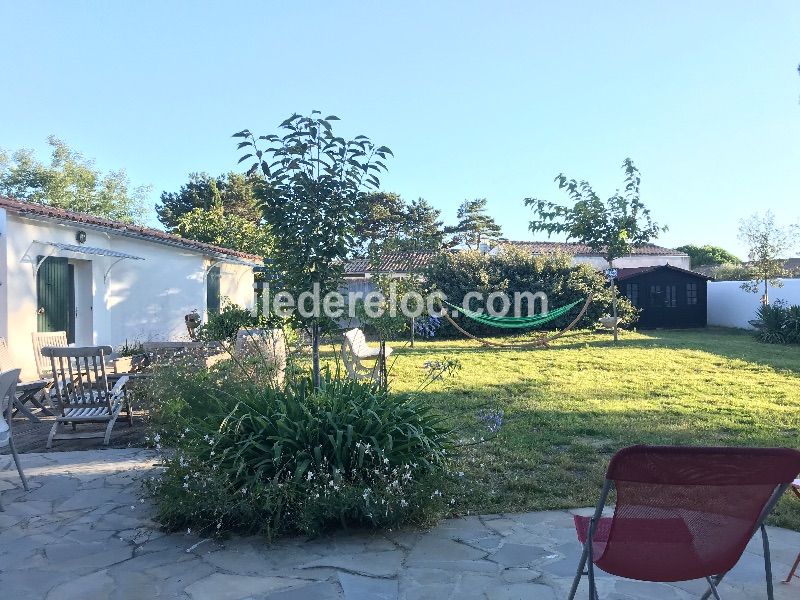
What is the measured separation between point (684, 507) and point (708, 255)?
47.9m

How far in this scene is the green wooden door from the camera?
8852mm

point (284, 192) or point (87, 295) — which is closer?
point (284, 192)

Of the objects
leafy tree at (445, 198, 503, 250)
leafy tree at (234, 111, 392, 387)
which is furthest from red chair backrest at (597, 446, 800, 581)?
leafy tree at (445, 198, 503, 250)

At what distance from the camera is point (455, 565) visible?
9.41 feet

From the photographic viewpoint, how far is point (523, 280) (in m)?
17.8

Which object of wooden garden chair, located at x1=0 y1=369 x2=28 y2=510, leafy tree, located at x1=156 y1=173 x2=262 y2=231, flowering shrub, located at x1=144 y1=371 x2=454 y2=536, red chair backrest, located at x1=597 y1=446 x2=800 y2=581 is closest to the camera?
red chair backrest, located at x1=597 y1=446 x2=800 y2=581

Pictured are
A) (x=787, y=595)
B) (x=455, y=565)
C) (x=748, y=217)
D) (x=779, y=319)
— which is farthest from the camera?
(x=748, y=217)

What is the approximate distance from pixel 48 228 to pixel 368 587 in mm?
8475

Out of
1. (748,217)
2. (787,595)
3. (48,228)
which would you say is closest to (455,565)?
(787,595)

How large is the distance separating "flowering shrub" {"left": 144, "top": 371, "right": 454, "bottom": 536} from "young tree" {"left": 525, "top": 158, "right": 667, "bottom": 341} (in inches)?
481

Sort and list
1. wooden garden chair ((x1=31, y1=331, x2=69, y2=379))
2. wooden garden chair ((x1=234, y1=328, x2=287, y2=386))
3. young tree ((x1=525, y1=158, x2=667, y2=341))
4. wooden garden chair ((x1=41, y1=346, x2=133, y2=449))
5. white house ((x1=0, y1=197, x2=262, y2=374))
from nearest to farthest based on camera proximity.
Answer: wooden garden chair ((x1=41, y1=346, x2=133, y2=449)), wooden garden chair ((x1=234, y1=328, x2=287, y2=386)), wooden garden chair ((x1=31, y1=331, x2=69, y2=379)), white house ((x1=0, y1=197, x2=262, y2=374)), young tree ((x1=525, y1=158, x2=667, y2=341))

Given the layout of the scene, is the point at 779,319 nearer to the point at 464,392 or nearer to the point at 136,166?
the point at 464,392

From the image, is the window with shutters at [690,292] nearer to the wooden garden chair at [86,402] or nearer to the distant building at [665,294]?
the distant building at [665,294]

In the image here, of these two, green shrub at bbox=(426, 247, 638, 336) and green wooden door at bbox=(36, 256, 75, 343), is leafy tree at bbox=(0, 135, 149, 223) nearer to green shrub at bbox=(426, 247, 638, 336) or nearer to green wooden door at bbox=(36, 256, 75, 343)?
green shrub at bbox=(426, 247, 638, 336)
